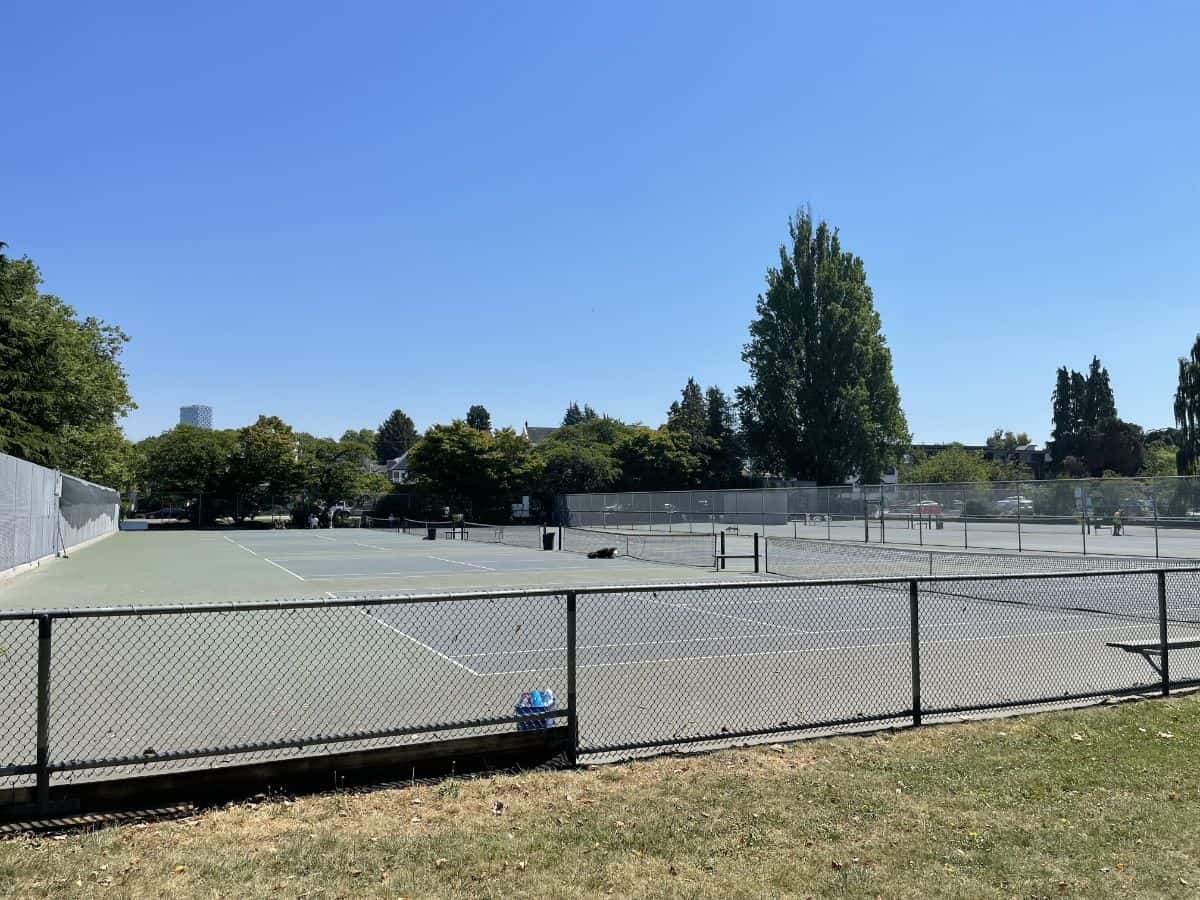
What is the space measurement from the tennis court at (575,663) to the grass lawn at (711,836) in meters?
0.57

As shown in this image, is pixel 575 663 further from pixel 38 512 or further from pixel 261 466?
pixel 261 466

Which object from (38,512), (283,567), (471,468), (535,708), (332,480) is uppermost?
(471,468)

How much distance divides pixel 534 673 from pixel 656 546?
2568cm

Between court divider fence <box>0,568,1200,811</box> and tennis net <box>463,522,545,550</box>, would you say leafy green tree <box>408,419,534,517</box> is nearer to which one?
tennis net <box>463,522,545,550</box>

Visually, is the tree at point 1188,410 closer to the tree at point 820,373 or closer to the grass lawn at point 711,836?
the tree at point 820,373

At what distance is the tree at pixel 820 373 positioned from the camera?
246 feet

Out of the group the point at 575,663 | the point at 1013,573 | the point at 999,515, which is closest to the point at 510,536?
the point at 999,515

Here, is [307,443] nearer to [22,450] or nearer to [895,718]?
[22,450]

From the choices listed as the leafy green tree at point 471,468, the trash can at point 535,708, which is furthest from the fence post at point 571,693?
the leafy green tree at point 471,468

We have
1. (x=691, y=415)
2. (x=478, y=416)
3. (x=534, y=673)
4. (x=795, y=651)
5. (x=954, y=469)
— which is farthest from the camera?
(x=478, y=416)

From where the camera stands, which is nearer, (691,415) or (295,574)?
(295,574)

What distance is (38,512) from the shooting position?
1136 inches

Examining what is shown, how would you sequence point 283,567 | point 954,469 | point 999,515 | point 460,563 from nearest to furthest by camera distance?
point 283,567 < point 460,563 < point 999,515 < point 954,469

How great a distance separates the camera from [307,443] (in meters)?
85.8
